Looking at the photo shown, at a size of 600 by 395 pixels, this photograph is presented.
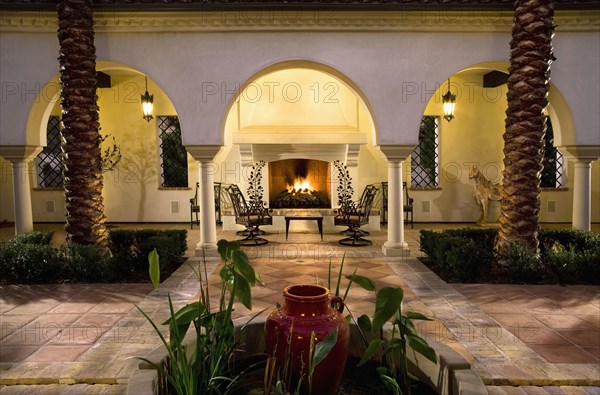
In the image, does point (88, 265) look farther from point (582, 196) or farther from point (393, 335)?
point (582, 196)

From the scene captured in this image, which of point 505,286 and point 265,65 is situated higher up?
point 265,65

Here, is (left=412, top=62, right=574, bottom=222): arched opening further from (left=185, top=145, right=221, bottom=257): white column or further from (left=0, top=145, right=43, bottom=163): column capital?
(left=0, top=145, right=43, bottom=163): column capital

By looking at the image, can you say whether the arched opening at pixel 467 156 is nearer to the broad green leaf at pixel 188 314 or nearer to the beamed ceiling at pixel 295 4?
the beamed ceiling at pixel 295 4

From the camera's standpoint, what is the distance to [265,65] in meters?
8.20

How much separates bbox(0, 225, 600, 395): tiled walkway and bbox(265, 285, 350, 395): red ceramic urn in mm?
1716

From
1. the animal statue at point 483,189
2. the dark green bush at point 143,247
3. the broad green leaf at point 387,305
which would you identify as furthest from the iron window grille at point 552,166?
the broad green leaf at point 387,305

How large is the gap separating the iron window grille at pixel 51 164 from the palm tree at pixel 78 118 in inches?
299

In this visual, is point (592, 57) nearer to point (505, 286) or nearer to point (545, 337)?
point (505, 286)

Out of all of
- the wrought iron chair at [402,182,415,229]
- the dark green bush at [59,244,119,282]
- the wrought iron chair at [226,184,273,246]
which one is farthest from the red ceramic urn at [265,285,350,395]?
the wrought iron chair at [402,182,415,229]

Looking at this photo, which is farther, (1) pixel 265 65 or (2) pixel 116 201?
(2) pixel 116 201

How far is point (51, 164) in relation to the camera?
45.9ft

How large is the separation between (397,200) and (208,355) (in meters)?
6.44

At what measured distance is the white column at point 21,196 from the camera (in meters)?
8.48

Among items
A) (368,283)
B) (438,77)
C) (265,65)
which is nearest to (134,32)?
(265,65)
